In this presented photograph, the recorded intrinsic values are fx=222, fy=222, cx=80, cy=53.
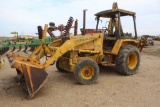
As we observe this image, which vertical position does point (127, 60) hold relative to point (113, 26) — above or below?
below

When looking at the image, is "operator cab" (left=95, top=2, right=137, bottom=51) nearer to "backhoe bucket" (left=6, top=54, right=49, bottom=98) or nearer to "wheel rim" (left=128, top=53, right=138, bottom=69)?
"wheel rim" (left=128, top=53, right=138, bottom=69)

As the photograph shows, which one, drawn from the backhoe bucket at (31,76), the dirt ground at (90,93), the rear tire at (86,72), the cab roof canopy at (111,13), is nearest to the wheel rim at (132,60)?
the dirt ground at (90,93)

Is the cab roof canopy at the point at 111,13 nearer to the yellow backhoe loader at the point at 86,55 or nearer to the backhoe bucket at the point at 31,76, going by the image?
the yellow backhoe loader at the point at 86,55

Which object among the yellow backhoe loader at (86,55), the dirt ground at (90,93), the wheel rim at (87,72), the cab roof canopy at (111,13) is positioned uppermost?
the cab roof canopy at (111,13)

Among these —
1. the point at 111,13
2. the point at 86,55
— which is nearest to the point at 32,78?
the point at 86,55

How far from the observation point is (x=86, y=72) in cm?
676

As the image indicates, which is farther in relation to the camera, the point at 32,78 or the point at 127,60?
the point at 127,60

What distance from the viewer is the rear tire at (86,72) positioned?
6.53 metres

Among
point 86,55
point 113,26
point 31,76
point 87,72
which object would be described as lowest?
point 87,72

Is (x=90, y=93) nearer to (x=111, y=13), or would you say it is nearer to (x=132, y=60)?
(x=132, y=60)

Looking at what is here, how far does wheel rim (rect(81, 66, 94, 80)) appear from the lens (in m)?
6.69

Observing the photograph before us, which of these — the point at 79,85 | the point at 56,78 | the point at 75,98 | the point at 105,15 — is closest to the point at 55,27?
the point at 105,15

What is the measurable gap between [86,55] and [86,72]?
0.80m

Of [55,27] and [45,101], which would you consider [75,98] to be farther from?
[55,27]
